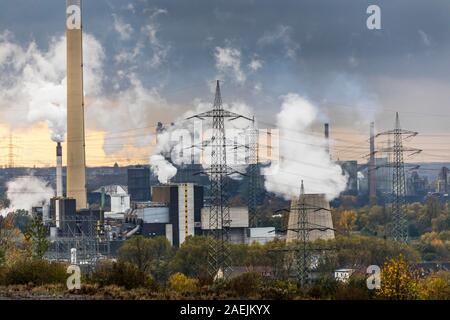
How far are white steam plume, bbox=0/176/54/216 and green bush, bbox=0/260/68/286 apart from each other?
189 feet

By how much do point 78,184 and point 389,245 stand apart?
20386 millimetres

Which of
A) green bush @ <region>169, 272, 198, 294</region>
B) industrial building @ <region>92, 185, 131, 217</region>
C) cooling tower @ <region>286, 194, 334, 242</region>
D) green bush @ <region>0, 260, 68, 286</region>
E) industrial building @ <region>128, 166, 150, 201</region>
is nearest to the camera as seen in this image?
green bush @ <region>169, 272, 198, 294</region>

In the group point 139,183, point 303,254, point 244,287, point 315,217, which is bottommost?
point 303,254

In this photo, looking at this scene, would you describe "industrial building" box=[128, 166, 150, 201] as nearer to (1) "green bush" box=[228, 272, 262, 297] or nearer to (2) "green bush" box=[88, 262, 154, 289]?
(2) "green bush" box=[88, 262, 154, 289]

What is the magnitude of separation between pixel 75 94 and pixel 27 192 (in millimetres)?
25099

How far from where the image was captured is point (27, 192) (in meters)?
77.8

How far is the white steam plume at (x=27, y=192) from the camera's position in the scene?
246ft

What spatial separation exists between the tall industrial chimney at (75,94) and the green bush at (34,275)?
38.2 m

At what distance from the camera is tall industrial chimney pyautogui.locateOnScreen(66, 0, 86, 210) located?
54094 mm

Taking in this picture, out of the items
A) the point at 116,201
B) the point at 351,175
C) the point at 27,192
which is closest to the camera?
the point at 116,201

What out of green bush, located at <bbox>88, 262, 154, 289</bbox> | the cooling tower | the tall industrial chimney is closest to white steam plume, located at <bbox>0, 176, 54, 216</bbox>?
the tall industrial chimney

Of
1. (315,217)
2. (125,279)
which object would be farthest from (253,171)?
(125,279)

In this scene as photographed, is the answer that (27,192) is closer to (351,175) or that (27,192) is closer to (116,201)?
(116,201)
